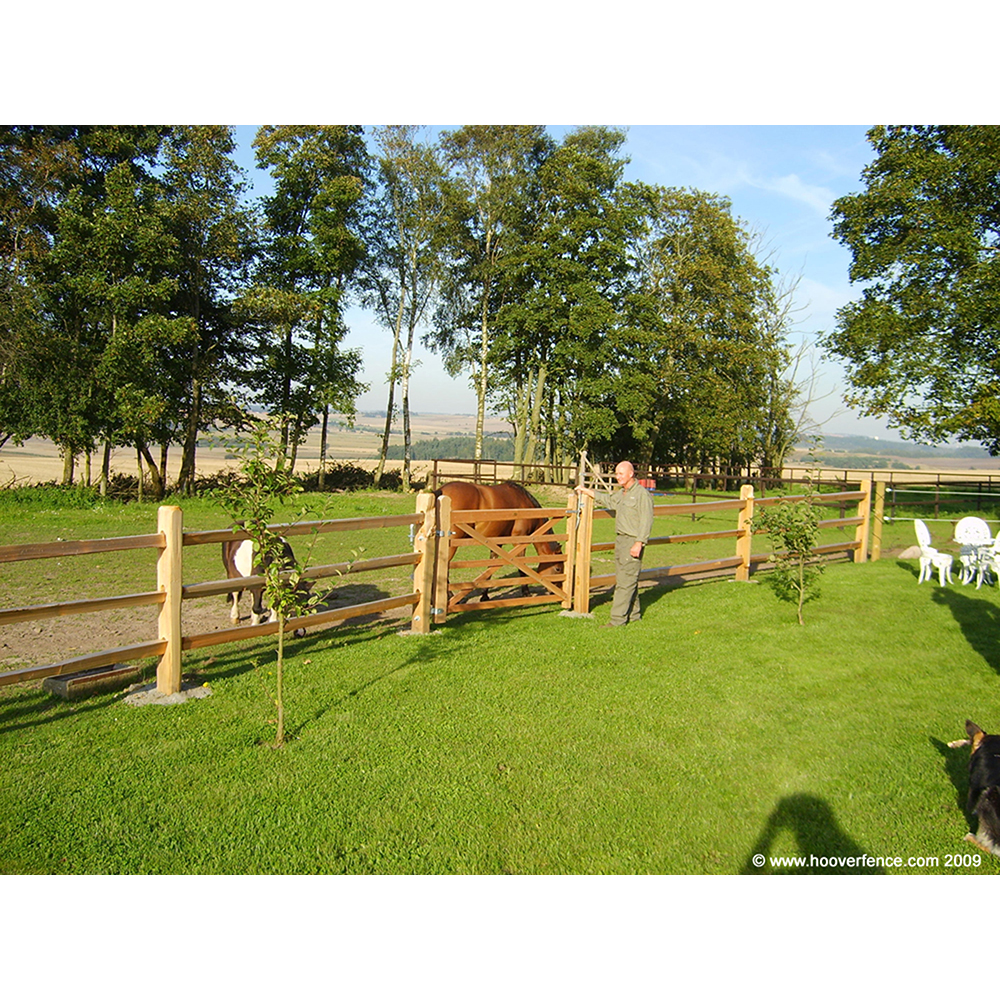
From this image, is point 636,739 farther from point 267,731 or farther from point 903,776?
point 267,731

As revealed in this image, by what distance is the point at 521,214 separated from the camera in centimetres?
3150

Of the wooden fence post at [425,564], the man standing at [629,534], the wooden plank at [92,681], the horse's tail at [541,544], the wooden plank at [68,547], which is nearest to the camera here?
the wooden plank at [68,547]

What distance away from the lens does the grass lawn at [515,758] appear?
10.4ft

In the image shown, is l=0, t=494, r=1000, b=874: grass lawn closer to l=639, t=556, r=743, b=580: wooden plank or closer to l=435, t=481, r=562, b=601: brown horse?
l=639, t=556, r=743, b=580: wooden plank

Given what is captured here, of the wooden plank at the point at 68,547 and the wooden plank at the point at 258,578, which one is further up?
the wooden plank at the point at 68,547

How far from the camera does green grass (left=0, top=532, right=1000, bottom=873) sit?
3.17m

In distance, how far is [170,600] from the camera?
4770 mm

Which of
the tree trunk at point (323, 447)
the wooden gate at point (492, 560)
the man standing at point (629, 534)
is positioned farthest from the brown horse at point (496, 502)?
the tree trunk at point (323, 447)

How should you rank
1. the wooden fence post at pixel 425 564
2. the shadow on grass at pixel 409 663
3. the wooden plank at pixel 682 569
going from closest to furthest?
the shadow on grass at pixel 409 663
the wooden fence post at pixel 425 564
the wooden plank at pixel 682 569

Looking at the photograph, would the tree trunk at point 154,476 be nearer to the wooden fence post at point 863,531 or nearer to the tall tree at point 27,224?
the tall tree at point 27,224

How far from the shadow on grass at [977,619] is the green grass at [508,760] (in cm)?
10

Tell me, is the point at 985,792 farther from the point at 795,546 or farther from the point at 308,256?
the point at 308,256

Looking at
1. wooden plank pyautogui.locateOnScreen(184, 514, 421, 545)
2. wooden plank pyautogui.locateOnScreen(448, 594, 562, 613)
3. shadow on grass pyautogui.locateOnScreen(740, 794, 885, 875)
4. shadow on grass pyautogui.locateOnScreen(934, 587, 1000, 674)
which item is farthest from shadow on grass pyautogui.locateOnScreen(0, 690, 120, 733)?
shadow on grass pyautogui.locateOnScreen(934, 587, 1000, 674)

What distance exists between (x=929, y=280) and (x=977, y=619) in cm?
1553
